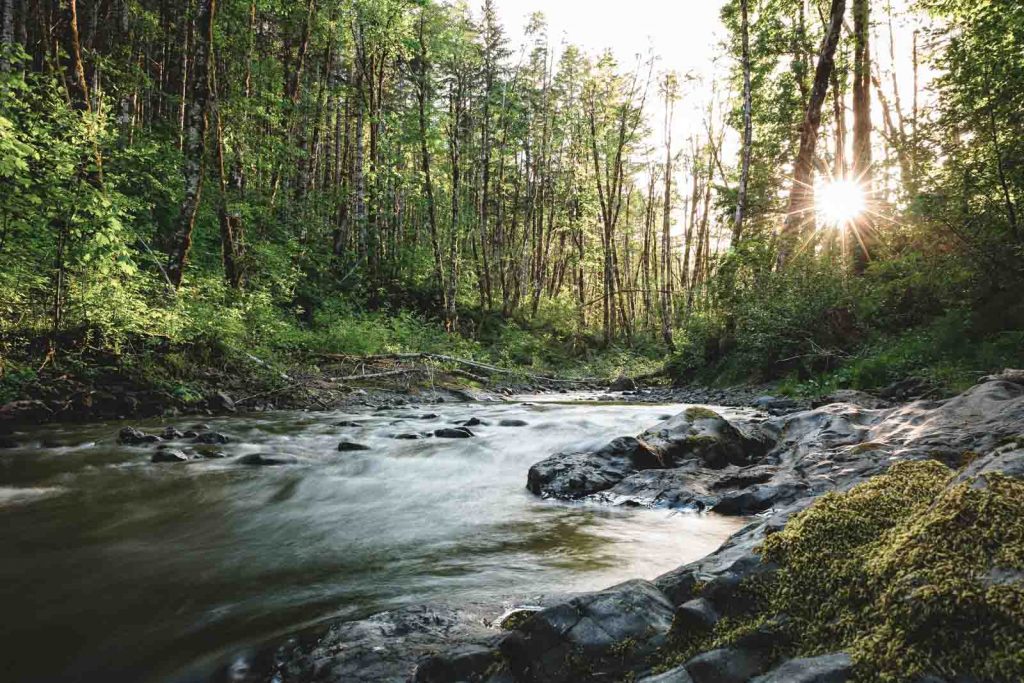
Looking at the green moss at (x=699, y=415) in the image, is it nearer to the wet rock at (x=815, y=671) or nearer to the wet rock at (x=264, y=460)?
the wet rock at (x=264, y=460)

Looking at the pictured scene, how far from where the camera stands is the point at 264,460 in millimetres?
8258

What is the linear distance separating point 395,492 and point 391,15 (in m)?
20.5

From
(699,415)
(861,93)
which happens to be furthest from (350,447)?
(861,93)

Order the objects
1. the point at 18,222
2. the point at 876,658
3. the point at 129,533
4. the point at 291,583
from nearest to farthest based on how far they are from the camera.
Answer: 1. the point at 876,658
2. the point at 291,583
3. the point at 129,533
4. the point at 18,222

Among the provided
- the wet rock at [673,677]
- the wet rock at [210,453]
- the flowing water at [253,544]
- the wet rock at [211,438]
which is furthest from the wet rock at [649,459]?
the wet rock at [211,438]

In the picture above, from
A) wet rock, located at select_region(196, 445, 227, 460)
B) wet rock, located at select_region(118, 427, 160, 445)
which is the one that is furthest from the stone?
wet rock, located at select_region(196, 445, 227, 460)

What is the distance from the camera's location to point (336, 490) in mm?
7164

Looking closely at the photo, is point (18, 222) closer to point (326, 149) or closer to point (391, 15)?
point (391, 15)

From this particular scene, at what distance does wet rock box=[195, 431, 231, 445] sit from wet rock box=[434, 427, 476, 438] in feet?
11.3

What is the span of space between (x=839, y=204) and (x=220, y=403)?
16.3m

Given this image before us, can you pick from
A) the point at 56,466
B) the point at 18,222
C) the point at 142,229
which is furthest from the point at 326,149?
the point at 56,466

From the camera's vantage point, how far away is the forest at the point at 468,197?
30.1 ft

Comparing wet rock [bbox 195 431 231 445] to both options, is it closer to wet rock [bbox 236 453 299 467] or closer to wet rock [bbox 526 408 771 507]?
wet rock [bbox 236 453 299 467]

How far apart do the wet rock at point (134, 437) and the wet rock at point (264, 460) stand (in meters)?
1.77
